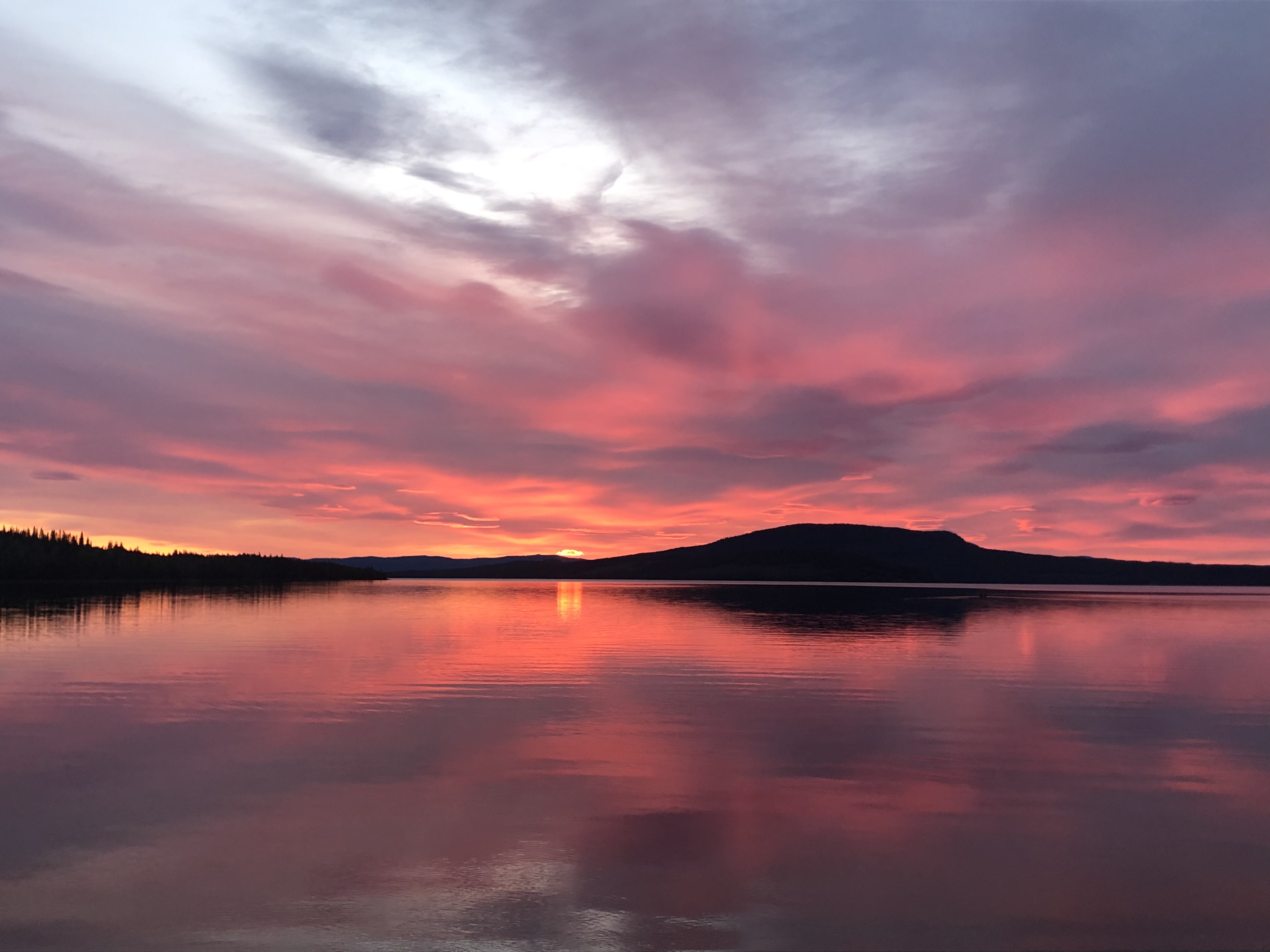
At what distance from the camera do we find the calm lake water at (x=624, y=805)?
1130cm

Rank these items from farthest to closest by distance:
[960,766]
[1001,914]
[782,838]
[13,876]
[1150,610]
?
[1150,610] → [960,766] → [782,838] → [13,876] → [1001,914]

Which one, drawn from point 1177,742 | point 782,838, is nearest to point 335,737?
point 782,838

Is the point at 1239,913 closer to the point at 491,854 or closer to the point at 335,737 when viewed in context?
the point at 491,854

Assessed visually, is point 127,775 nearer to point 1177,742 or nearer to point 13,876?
point 13,876

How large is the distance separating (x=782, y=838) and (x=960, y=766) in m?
7.43

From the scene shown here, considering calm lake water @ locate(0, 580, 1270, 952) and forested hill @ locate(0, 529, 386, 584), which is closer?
calm lake water @ locate(0, 580, 1270, 952)

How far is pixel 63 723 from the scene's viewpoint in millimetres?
23984

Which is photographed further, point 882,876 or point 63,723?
point 63,723

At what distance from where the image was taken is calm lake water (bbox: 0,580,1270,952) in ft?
37.1

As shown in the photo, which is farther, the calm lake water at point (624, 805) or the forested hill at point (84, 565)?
the forested hill at point (84, 565)

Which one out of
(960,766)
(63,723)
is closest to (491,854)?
(960,766)

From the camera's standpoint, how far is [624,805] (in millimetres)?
16391

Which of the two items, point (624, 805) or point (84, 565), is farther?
point (84, 565)

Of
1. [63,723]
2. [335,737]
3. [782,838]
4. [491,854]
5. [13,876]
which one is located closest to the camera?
[13,876]
